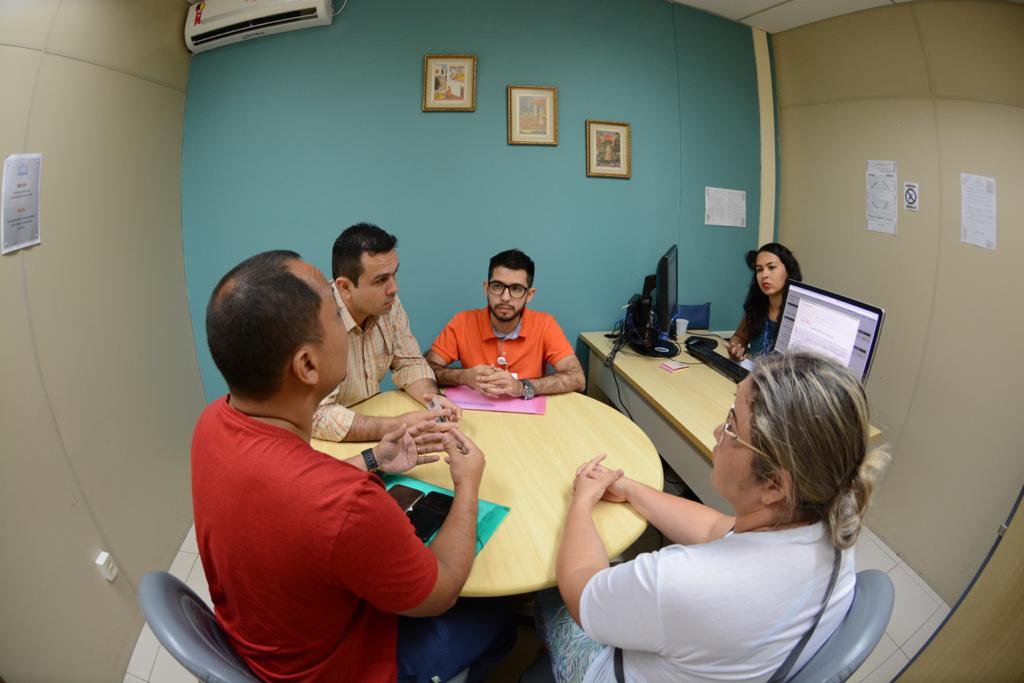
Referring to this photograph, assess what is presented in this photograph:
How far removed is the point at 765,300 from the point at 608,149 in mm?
1308

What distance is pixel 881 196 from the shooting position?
7.52ft

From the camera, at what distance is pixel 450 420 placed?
4.91ft

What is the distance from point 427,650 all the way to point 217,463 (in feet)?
2.17

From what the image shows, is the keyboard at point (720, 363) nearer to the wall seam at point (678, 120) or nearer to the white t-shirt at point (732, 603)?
the wall seam at point (678, 120)

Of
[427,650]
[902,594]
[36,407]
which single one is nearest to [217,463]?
[427,650]

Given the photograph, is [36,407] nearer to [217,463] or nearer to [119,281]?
[119,281]

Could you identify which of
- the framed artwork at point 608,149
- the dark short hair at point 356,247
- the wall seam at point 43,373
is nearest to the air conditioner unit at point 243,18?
the wall seam at point 43,373

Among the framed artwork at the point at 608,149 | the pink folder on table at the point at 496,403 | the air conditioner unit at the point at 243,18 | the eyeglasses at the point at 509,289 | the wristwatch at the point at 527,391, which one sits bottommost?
the pink folder on table at the point at 496,403

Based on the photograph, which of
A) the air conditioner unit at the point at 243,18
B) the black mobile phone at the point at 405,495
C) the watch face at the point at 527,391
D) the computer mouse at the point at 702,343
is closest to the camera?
the black mobile phone at the point at 405,495

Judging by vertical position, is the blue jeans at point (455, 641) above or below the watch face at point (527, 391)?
below

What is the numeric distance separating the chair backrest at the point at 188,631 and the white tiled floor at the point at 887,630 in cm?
67

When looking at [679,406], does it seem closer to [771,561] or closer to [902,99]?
[771,561]

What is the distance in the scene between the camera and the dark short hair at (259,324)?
29.4 inches

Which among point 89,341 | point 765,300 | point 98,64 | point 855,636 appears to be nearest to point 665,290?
point 765,300
